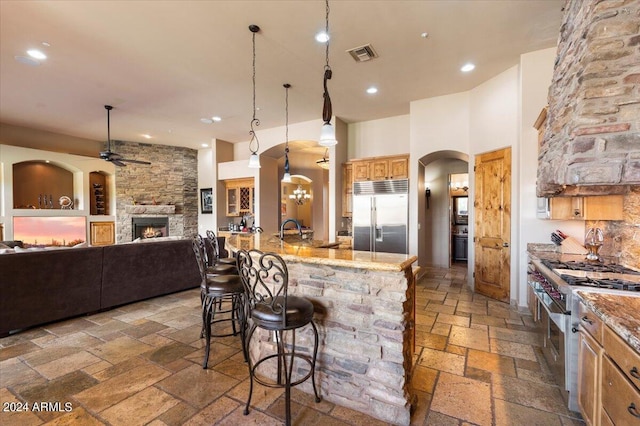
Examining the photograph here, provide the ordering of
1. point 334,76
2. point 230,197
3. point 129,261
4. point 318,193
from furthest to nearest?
point 318,193, point 230,197, point 334,76, point 129,261

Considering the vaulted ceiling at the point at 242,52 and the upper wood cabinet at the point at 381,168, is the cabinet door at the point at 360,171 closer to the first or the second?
the upper wood cabinet at the point at 381,168

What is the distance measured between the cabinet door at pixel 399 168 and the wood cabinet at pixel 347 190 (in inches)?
37.3

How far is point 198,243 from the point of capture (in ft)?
8.48

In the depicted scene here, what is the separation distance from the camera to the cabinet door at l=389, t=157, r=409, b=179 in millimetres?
5525

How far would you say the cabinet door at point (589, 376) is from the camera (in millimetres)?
1508

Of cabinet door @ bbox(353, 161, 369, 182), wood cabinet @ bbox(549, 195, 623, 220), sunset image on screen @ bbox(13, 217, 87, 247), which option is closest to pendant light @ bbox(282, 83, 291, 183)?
cabinet door @ bbox(353, 161, 369, 182)

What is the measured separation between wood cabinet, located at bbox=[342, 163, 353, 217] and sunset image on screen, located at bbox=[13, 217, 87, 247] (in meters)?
7.14

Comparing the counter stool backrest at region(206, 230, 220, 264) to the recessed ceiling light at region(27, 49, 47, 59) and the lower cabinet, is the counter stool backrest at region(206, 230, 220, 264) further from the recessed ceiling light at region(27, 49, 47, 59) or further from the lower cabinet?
the lower cabinet

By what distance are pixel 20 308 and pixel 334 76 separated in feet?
16.2

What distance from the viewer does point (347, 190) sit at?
6270 millimetres

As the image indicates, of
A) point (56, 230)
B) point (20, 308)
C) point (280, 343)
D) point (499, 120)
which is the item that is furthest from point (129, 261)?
point (499, 120)

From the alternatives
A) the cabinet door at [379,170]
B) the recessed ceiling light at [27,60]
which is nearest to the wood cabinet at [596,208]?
the cabinet door at [379,170]

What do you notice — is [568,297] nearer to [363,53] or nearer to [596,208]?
[596,208]

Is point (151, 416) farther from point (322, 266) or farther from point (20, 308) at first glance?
point (20, 308)
